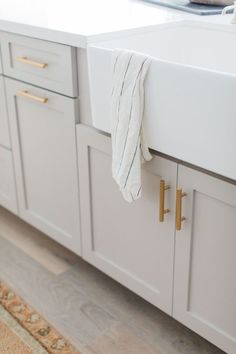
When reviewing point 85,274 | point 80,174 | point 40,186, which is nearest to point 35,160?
point 40,186

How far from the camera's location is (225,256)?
1172mm

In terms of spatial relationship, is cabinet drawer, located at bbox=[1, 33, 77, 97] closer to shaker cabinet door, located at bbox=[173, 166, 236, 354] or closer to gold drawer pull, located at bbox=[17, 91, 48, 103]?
gold drawer pull, located at bbox=[17, 91, 48, 103]

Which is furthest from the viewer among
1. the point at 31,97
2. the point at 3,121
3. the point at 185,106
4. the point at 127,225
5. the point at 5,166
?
the point at 5,166

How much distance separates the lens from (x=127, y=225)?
1445 mm

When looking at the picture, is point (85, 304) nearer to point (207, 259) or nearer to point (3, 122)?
point (207, 259)

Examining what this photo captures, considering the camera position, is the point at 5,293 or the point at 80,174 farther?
the point at 5,293

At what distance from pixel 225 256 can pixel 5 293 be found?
2.87 feet

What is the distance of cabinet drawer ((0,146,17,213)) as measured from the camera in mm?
1894

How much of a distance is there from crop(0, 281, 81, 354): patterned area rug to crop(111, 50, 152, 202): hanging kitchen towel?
1.83 feet

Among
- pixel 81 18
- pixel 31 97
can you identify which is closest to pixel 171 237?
pixel 31 97

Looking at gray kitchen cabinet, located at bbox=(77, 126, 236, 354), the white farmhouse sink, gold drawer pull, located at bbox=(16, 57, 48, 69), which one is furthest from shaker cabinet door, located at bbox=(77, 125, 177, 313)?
gold drawer pull, located at bbox=(16, 57, 48, 69)

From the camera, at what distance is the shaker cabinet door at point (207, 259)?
114 cm

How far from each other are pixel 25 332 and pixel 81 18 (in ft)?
3.41

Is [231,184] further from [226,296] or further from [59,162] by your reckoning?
[59,162]
